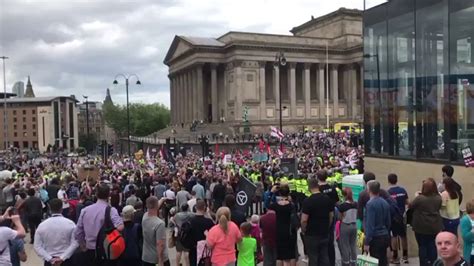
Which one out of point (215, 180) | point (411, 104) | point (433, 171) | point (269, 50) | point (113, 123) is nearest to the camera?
point (433, 171)

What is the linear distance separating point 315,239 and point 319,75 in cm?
8454

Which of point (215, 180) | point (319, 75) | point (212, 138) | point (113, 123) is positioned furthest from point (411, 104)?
point (113, 123)

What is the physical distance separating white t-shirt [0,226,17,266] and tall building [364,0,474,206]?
10814mm

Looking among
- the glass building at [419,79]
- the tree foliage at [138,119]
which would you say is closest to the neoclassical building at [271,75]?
the tree foliage at [138,119]

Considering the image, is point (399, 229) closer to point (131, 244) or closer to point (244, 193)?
point (244, 193)

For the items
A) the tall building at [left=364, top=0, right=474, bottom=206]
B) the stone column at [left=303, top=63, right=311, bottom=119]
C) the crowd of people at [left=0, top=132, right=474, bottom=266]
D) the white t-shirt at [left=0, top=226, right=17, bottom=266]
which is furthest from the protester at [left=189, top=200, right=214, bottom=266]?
the stone column at [left=303, top=63, right=311, bottom=119]

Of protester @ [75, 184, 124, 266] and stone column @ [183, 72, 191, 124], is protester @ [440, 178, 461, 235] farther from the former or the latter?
stone column @ [183, 72, 191, 124]

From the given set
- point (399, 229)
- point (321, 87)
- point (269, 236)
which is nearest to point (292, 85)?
point (321, 87)

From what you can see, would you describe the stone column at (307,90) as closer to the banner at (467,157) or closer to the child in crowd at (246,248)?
the banner at (467,157)

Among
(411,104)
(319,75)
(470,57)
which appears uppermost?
(319,75)

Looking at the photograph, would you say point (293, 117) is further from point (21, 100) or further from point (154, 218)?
point (21, 100)

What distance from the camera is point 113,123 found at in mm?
156000

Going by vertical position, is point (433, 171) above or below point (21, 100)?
below

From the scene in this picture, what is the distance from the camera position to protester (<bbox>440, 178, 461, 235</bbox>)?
30.6 ft
